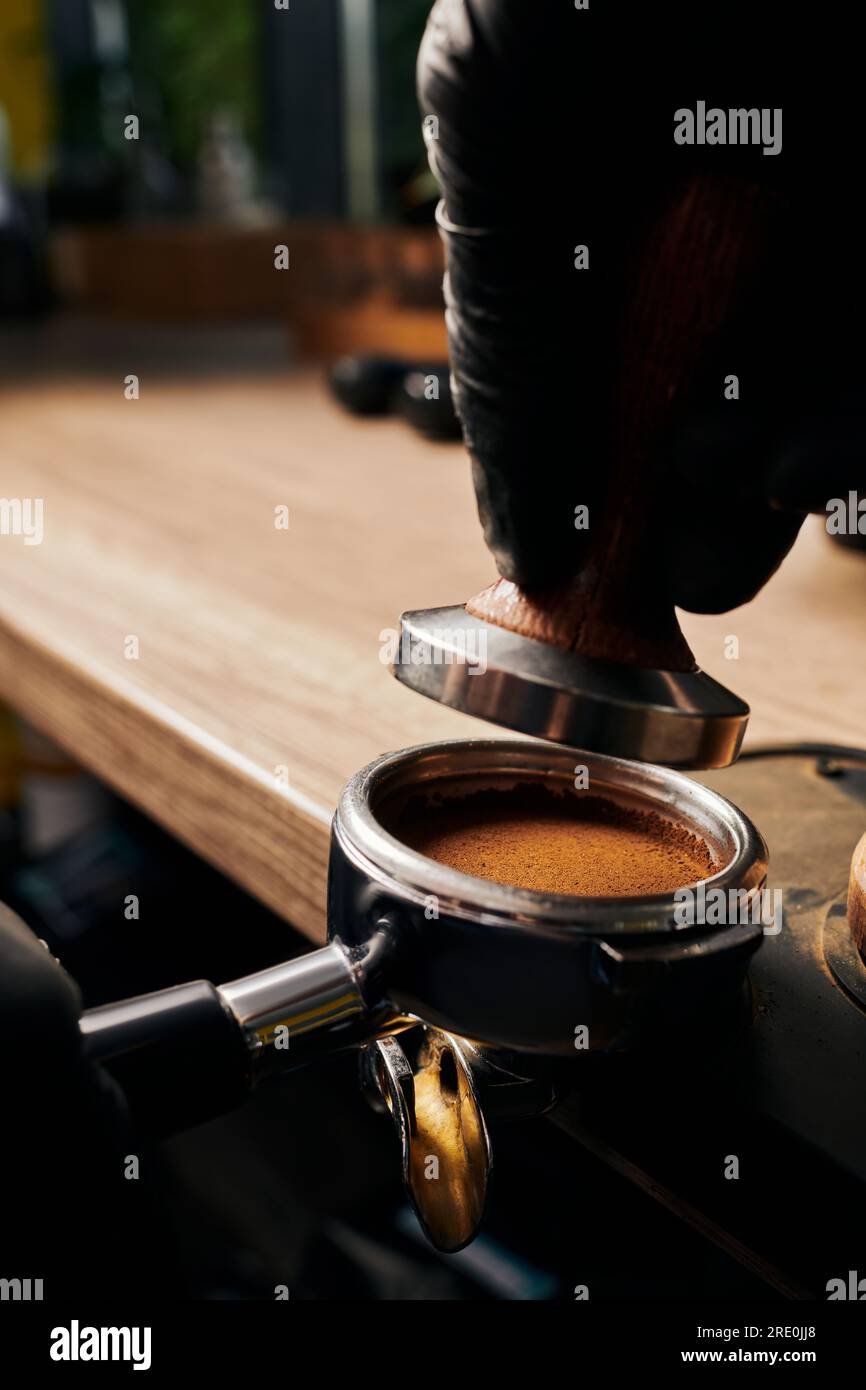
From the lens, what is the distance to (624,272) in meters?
0.34

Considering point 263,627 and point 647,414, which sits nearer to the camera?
point 647,414

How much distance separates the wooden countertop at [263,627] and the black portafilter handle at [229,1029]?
0.18 meters

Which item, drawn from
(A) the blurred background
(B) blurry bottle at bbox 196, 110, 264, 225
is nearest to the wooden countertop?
(A) the blurred background

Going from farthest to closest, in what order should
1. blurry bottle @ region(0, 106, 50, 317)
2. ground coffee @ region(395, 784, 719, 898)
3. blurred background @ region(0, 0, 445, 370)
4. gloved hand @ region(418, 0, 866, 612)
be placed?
blurry bottle @ region(0, 106, 50, 317) → blurred background @ region(0, 0, 445, 370) → ground coffee @ region(395, 784, 719, 898) → gloved hand @ region(418, 0, 866, 612)

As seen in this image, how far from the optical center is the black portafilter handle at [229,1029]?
Result: 1.16 ft

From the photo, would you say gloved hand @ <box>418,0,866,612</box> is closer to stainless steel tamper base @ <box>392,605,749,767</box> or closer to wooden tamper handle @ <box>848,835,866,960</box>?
stainless steel tamper base @ <box>392,605,749,767</box>

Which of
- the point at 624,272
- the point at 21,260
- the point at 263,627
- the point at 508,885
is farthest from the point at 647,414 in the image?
the point at 21,260

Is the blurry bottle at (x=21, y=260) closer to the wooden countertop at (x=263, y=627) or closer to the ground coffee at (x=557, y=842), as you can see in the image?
the wooden countertop at (x=263, y=627)

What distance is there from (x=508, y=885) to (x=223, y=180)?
3058 millimetres

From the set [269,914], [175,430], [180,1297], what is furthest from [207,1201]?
[180,1297]

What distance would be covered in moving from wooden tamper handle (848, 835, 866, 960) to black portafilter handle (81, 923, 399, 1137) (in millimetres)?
171

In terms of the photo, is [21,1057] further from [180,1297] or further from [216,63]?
[216,63]

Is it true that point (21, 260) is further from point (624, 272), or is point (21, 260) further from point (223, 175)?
point (624, 272)

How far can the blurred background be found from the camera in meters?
2.40
